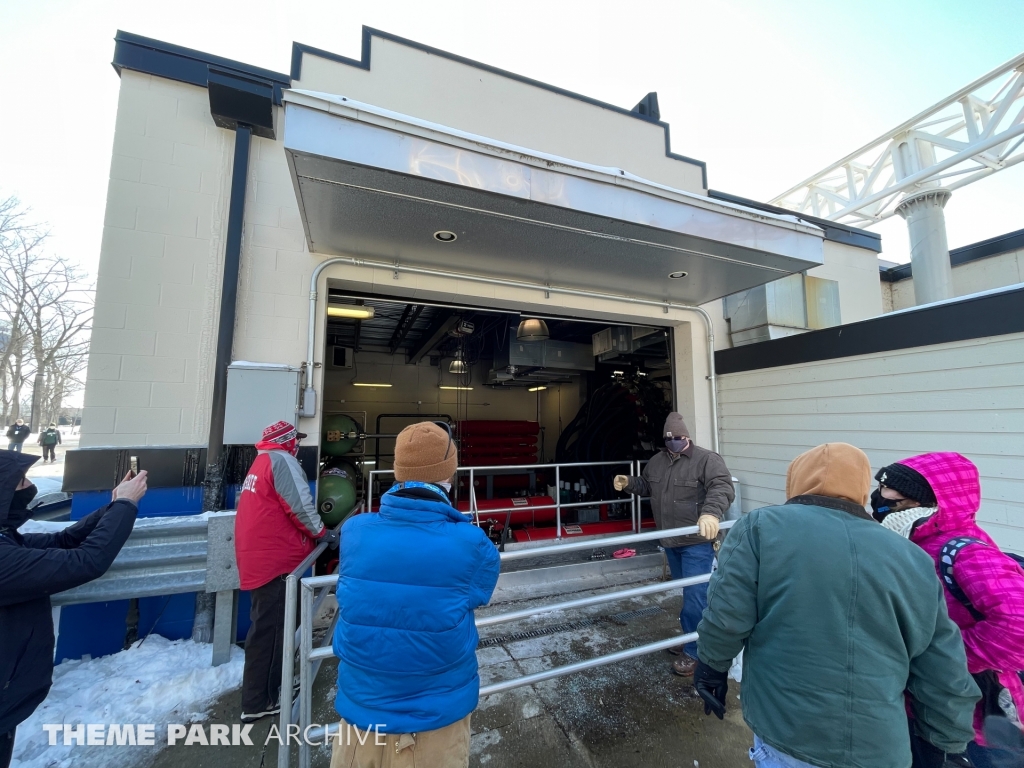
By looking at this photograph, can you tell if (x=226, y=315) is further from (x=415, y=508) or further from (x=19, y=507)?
(x=415, y=508)

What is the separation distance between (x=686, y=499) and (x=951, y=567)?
6.23ft

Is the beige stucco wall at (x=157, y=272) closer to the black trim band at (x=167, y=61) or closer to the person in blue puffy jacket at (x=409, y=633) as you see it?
the black trim band at (x=167, y=61)

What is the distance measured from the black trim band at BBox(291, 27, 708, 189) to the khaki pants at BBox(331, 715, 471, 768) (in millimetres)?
5147

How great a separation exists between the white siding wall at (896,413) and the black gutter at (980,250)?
455 centimetres

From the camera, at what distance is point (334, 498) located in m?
4.89

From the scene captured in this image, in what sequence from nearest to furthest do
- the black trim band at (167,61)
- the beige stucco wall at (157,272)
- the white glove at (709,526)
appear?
1. the white glove at (709,526)
2. the beige stucco wall at (157,272)
3. the black trim band at (167,61)

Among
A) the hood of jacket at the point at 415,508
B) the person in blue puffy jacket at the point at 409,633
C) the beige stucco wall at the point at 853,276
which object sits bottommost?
the person in blue puffy jacket at the point at 409,633

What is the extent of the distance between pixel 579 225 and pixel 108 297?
385 centimetres

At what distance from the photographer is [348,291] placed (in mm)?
4414

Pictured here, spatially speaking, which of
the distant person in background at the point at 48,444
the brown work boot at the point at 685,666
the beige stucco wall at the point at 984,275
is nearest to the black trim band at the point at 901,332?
the brown work boot at the point at 685,666

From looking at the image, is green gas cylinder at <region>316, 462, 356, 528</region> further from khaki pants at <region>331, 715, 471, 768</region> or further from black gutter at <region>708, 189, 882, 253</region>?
black gutter at <region>708, 189, 882, 253</region>

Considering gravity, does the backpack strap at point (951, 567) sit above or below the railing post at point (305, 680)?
above

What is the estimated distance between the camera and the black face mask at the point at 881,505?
186 cm

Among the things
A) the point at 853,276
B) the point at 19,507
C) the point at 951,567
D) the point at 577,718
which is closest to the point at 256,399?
the point at 19,507
